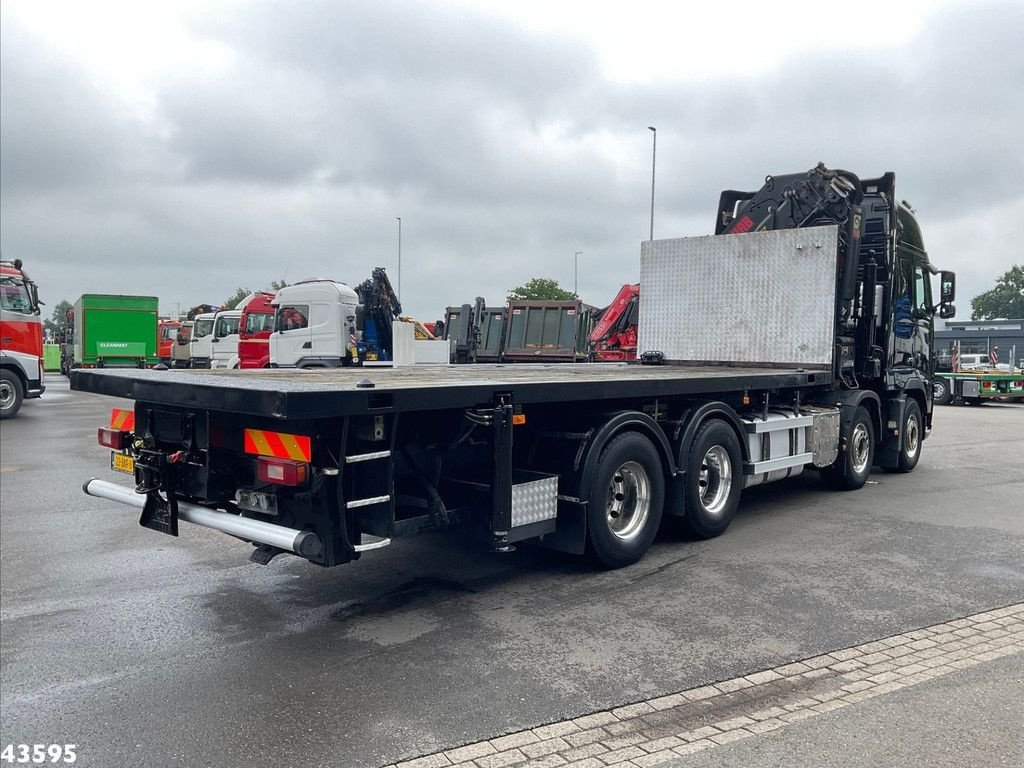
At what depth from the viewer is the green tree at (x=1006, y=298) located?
338ft

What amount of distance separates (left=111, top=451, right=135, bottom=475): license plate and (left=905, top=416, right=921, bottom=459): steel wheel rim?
9.44 metres

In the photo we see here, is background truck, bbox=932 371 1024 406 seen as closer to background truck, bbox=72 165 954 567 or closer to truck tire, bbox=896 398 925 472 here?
truck tire, bbox=896 398 925 472

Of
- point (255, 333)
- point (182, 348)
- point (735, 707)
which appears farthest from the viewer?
point (182, 348)

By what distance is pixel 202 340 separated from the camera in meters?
33.8

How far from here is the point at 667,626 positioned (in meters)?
5.17

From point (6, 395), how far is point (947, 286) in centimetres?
1899

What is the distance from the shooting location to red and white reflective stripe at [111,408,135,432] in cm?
578

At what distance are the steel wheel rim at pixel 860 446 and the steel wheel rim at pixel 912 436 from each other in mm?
1329

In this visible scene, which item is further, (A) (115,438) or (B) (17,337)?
(B) (17,337)

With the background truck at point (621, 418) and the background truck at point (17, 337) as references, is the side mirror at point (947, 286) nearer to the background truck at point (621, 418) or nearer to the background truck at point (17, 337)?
the background truck at point (621, 418)

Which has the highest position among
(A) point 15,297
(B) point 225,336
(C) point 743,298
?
(A) point 15,297

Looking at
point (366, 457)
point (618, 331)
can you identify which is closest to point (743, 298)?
point (366, 457)

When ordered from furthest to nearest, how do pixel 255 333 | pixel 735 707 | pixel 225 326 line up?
pixel 225 326, pixel 255 333, pixel 735 707

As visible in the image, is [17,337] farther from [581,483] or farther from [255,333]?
[581,483]
